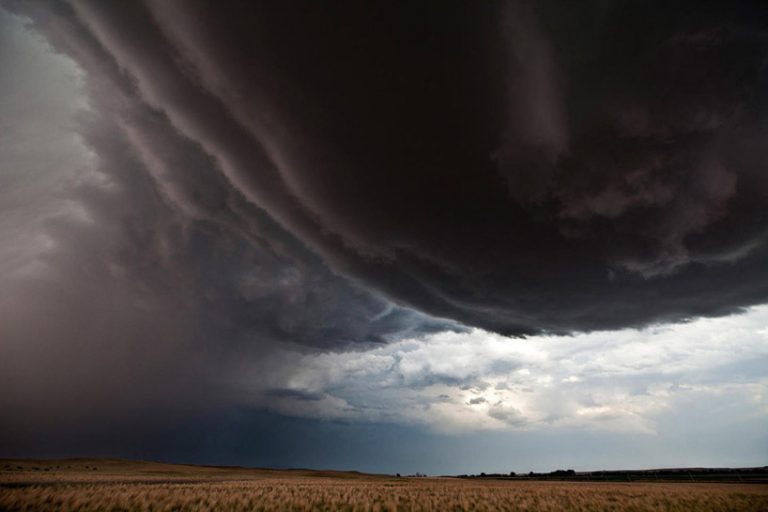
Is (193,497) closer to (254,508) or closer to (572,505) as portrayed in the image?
(254,508)

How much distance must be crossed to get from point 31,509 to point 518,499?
3091 centimetres

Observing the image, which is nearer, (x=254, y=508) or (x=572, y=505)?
(x=254, y=508)

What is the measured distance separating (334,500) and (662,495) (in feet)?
90.3

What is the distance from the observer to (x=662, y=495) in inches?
1278

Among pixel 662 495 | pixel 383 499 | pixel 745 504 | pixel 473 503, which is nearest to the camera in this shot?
pixel 745 504

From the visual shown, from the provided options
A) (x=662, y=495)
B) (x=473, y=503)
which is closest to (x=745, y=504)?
(x=662, y=495)

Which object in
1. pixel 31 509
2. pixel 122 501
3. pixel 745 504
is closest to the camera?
pixel 31 509

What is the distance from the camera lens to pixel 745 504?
25766 millimetres

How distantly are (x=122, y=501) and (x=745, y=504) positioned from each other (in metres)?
39.7

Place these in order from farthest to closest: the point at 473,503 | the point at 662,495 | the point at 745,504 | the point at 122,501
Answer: the point at 662,495
the point at 473,503
the point at 745,504
the point at 122,501

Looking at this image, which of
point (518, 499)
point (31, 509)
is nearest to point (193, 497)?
point (31, 509)

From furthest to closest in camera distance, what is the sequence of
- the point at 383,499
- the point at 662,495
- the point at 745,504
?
the point at 662,495 < the point at 383,499 < the point at 745,504

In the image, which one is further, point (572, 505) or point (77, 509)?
point (572, 505)

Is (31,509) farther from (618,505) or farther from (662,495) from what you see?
(662,495)
